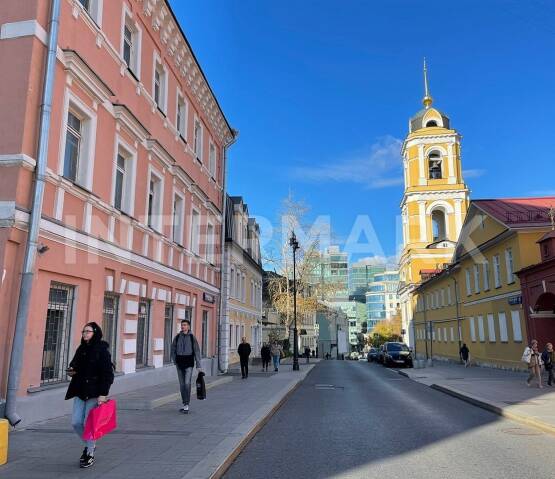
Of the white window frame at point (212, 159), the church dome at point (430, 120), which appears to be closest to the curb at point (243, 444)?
the white window frame at point (212, 159)

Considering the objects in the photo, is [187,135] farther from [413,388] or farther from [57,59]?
[413,388]

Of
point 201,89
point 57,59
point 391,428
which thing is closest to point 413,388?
point 391,428

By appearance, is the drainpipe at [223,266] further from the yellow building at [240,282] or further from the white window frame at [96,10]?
the white window frame at [96,10]

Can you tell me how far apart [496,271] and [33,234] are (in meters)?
25.9

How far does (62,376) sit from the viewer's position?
9.91m

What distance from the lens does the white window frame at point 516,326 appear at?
82.4ft

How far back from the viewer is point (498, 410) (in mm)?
11547

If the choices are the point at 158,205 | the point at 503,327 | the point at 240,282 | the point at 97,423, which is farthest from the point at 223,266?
the point at 97,423

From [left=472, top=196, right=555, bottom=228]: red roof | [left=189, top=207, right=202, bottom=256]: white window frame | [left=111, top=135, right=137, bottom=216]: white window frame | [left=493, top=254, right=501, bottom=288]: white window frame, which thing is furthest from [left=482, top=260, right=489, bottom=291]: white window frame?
[left=111, top=135, right=137, bottom=216]: white window frame

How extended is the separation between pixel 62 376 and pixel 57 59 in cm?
622

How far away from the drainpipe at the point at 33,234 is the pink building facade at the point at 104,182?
138 mm

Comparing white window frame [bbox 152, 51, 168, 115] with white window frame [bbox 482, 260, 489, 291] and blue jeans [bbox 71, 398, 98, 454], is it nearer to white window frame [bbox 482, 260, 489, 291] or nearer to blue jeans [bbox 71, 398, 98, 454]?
blue jeans [bbox 71, 398, 98, 454]

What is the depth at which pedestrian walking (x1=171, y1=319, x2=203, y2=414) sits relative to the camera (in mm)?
10172

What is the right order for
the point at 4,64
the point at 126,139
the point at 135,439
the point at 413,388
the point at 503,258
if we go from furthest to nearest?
the point at 503,258 → the point at 413,388 → the point at 126,139 → the point at 4,64 → the point at 135,439
